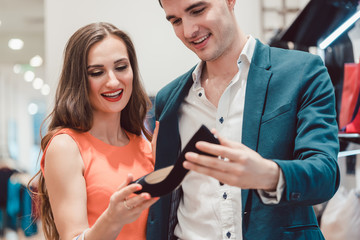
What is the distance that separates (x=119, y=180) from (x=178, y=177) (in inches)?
25.9

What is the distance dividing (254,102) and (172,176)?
39 cm

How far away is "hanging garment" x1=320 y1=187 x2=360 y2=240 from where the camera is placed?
6.95ft

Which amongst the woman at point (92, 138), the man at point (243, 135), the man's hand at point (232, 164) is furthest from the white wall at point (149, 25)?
the man's hand at point (232, 164)

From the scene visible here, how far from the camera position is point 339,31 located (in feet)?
7.73

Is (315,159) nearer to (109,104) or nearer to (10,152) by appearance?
(109,104)

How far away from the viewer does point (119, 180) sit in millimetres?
1649

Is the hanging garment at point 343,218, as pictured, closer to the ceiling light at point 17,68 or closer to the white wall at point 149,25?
the white wall at point 149,25

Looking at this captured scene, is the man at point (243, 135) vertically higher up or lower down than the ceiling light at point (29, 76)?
lower down

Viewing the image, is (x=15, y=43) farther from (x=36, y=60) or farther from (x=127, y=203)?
(x=127, y=203)

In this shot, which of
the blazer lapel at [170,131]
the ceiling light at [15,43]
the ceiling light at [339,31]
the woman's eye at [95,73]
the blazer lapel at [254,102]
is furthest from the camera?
the ceiling light at [15,43]

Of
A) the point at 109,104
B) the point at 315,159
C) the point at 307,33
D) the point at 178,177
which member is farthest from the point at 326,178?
the point at 307,33

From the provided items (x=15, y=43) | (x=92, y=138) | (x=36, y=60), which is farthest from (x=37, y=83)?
(x=92, y=138)

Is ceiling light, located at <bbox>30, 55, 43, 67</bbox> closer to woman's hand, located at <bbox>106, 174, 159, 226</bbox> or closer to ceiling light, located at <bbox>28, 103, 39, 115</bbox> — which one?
ceiling light, located at <bbox>28, 103, 39, 115</bbox>

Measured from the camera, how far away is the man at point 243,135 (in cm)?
95
